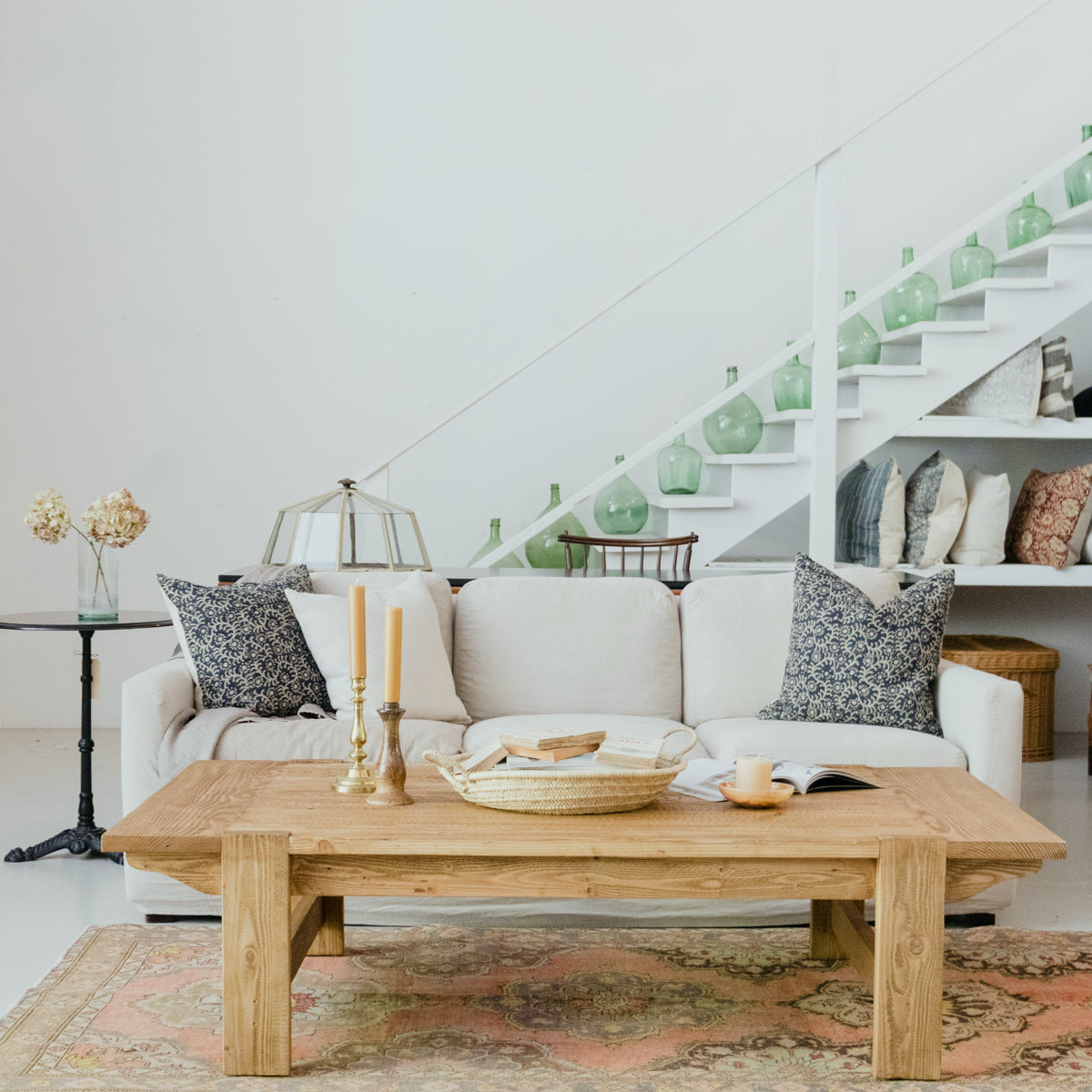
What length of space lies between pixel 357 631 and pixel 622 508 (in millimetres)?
3141

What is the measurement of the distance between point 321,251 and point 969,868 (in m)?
4.36

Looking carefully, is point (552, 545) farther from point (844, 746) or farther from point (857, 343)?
point (844, 746)

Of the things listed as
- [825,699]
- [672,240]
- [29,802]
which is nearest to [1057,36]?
[672,240]

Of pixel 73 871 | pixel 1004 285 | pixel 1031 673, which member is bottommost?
pixel 73 871

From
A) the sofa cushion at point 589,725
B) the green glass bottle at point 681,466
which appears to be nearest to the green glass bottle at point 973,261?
the green glass bottle at point 681,466

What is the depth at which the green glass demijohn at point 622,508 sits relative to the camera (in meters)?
5.34

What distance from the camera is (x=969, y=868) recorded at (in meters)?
2.16

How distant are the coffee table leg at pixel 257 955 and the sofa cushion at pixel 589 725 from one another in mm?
1021

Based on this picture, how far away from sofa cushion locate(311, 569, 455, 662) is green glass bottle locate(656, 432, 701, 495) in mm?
1792

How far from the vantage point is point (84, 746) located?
3.54 meters

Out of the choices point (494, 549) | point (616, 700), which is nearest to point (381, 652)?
point (616, 700)

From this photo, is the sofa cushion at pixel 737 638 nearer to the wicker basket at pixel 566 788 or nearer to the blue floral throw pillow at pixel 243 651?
the blue floral throw pillow at pixel 243 651

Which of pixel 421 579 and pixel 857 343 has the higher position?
pixel 857 343

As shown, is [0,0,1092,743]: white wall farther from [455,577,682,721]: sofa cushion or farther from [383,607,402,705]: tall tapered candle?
[383,607,402,705]: tall tapered candle
